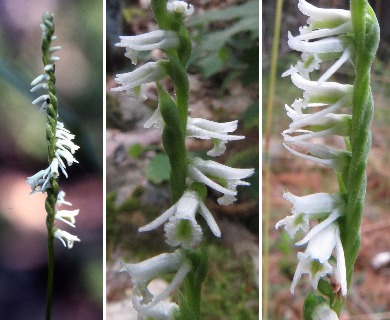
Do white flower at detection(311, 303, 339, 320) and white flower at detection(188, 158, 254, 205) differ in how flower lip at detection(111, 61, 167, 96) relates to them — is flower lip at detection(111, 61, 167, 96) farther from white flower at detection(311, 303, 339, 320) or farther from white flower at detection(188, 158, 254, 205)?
white flower at detection(311, 303, 339, 320)

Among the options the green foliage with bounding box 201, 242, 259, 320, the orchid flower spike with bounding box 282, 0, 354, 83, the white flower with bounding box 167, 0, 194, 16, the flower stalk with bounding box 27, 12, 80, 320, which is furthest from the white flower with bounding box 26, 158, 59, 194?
the green foliage with bounding box 201, 242, 259, 320

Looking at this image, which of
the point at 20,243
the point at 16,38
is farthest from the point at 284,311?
the point at 16,38

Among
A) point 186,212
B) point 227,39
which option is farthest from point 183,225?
point 227,39

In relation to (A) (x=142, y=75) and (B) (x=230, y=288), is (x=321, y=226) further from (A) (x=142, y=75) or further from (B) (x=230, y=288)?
(B) (x=230, y=288)

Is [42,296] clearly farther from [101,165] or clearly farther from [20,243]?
[101,165]

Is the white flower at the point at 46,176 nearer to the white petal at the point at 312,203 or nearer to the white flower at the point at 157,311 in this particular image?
the white flower at the point at 157,311

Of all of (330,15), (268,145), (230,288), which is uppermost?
(330,15)
